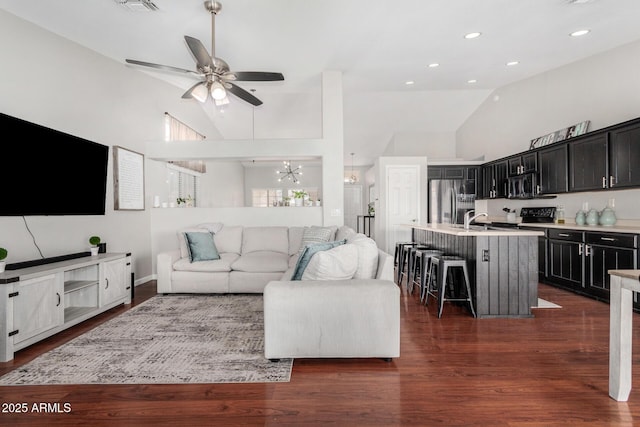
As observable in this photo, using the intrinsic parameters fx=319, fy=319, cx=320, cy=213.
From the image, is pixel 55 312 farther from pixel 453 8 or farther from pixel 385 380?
pixel 453 8

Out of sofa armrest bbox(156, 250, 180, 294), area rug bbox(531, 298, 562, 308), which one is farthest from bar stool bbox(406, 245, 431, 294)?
sofa armrest bbox(156, 250, 180, 294)

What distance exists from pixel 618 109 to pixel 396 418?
4940 millimetres

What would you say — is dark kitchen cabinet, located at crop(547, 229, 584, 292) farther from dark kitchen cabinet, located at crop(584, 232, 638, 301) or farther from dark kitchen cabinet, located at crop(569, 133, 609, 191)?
dark kitchen cabinet, located at crop(569, 133, 609, 191)

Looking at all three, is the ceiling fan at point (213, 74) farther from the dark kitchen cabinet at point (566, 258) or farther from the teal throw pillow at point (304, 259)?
the dark kitchen cabinet at point (566, 258)

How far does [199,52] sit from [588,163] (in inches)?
197

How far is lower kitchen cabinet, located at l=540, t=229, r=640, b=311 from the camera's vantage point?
142 inches

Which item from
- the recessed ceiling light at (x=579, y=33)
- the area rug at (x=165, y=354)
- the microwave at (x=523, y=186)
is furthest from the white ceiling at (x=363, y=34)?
the area rug at (x=165, y=354)

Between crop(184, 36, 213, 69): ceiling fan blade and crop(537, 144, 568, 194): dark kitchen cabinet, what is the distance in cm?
503

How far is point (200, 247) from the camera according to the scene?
14.6ft

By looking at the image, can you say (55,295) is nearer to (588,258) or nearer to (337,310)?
(337,310)

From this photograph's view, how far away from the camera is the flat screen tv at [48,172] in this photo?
109 inches

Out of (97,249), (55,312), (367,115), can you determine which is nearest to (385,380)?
(55,312)

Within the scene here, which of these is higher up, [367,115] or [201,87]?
[367,115]

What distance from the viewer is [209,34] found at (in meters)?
3.74
